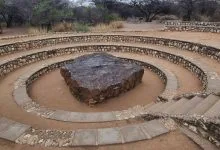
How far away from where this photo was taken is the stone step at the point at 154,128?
5.53 meters

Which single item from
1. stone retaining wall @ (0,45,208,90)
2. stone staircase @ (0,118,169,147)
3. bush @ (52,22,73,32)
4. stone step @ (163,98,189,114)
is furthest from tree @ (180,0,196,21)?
stone staircase @ (0,118,169,147)

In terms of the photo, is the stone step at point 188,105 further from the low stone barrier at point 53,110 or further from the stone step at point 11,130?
the stone step at point 11,130

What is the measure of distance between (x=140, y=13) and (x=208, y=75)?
1879 cm

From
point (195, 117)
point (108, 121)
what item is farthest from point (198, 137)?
point (108, 121)

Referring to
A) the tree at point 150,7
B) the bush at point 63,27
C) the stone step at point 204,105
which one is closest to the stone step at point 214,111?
the stone step at point 204,105

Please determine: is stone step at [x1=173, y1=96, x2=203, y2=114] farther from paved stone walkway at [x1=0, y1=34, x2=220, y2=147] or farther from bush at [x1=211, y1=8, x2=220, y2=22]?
bush at [x1=211, y1=8, x2=220, y2=22]

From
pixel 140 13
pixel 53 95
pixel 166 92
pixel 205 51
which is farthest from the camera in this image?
pixel 140 13

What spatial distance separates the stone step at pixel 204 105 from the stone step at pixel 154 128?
765 millimetres

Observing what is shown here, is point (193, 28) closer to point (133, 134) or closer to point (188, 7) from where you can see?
point (188, 7)

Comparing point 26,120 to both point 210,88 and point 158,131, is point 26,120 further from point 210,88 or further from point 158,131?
point 210,88

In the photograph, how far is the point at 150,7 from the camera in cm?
2600

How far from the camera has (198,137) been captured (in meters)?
5.25

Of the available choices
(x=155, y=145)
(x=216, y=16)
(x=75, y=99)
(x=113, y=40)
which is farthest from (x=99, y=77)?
(x=216, y=16)

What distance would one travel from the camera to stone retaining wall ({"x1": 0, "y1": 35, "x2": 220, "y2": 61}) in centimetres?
1267
